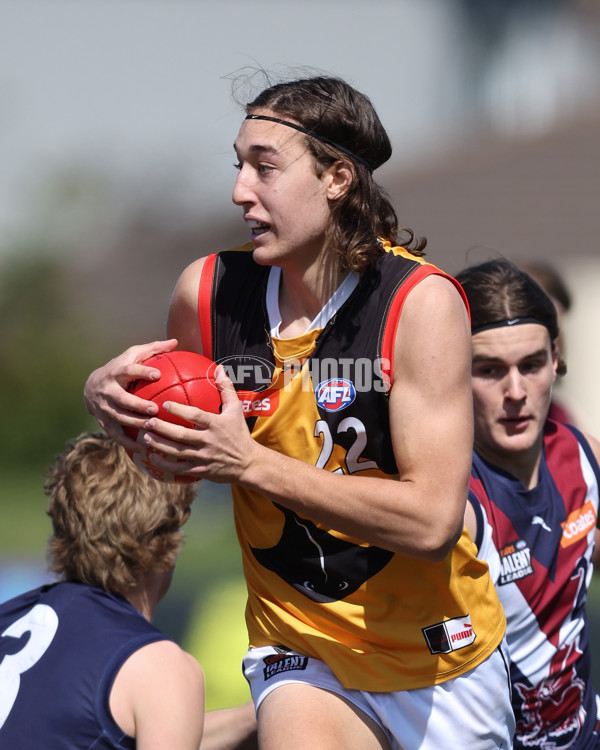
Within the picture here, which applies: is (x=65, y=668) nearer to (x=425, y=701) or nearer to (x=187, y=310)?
Result: (x=425, y=701)

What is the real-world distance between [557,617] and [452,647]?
3.18 feet

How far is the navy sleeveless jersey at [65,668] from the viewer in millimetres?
2746

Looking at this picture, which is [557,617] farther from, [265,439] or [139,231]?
[139,231]

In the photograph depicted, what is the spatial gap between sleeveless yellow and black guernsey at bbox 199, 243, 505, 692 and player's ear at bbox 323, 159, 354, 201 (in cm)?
25

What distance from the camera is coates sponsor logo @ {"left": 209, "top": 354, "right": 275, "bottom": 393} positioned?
2817 millimetres

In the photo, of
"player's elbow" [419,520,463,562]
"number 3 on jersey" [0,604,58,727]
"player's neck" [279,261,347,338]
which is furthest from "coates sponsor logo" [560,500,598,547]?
"number 3 on jersey" [0,604,58,727]

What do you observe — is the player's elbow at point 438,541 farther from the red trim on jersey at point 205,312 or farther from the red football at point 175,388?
the red trim on jersey at point 205,312

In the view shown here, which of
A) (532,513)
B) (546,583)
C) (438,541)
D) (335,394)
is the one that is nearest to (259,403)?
(335,394)

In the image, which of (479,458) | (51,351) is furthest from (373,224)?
(51,351)

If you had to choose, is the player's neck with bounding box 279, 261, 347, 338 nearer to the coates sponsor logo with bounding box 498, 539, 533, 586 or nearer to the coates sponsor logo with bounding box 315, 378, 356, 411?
the coates sponsor logo with bounding box 315, 378, 356, 411

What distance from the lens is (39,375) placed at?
22.2 meters

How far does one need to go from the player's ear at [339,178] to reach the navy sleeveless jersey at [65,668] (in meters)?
1.54

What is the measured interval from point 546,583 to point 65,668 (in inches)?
73.9

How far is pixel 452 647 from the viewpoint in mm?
2826
